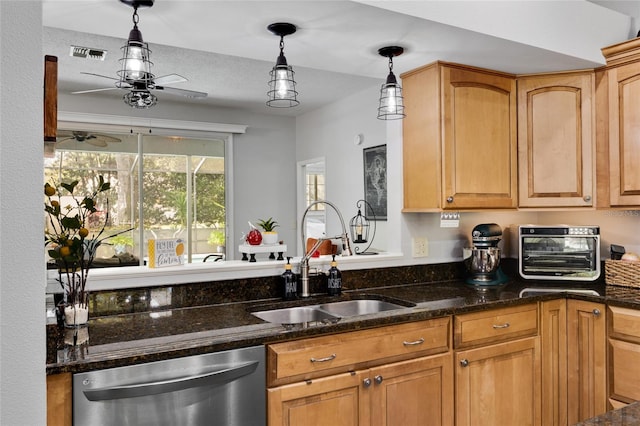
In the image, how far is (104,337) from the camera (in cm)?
173

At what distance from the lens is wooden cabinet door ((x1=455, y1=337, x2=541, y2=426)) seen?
7.39ft

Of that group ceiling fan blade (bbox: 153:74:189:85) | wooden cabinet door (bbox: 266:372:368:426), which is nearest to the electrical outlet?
wooden cabinet door (bbox: 266:372:368:426)

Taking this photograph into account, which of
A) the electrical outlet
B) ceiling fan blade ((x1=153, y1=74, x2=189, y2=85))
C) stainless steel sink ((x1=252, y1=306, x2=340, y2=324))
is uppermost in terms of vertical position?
ceiling fan blade ((x1=153, y1=74, x2=189, y2=85))

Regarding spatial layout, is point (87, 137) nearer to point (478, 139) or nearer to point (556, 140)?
point (478, 139)

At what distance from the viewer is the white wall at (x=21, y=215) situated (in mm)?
1051

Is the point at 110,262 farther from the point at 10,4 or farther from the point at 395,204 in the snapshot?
the point at 10,4

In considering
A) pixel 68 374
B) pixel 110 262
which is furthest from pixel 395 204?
pixel 110 262

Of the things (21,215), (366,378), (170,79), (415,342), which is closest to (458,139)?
A: (415,342)

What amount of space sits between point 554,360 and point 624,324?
15.5 inches

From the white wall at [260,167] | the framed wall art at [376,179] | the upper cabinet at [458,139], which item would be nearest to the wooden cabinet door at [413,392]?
the upper cabinet at [458,139]

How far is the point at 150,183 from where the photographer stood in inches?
226

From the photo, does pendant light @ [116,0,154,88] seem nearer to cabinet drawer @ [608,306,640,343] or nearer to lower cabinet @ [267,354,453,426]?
lower cabinet @ [267,354,453,426]

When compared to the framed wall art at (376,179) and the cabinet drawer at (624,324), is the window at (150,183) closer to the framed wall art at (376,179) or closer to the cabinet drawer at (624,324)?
the framed wall art at (376,179)

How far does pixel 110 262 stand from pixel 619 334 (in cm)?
462
